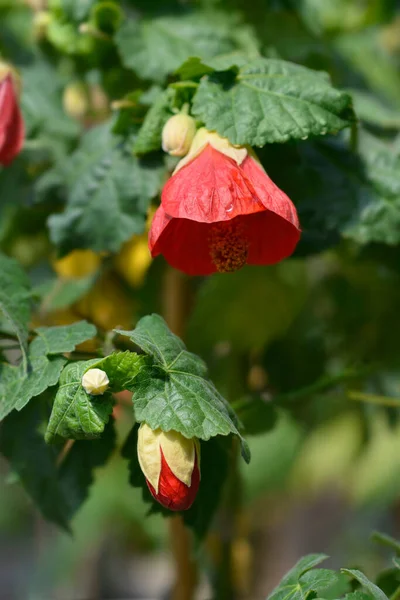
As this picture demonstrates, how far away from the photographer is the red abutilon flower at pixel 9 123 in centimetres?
60

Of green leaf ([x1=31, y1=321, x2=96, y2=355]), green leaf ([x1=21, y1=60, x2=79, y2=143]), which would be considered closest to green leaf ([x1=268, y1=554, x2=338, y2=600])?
green leaf ([x1=31, y1=321, x2=96, y2=355])

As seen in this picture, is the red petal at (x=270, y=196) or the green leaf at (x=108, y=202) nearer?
the red petal at (x=270, y=196)

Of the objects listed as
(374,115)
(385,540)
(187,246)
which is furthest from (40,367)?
(374,115)

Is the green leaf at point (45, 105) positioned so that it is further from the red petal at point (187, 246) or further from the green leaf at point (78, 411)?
the green leaf at point (78, 411)

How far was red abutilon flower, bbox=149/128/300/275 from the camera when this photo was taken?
1.52ft

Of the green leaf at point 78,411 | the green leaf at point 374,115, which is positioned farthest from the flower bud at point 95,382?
the green leaf at point 374,115

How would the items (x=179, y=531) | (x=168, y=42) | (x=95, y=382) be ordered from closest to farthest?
(x=95, y=382) → (x=168, y=42) → (x=179, y=531)

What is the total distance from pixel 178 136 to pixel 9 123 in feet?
0.53

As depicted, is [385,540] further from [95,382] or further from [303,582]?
[95,382]

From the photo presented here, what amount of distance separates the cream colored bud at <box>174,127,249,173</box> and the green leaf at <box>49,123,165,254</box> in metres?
0.08

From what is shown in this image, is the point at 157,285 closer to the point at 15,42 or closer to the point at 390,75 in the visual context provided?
the point at 15,42

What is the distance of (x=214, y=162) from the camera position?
0.49 m

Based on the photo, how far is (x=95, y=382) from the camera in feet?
1.40

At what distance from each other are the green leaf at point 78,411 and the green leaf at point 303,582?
0.16m
